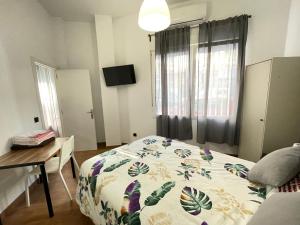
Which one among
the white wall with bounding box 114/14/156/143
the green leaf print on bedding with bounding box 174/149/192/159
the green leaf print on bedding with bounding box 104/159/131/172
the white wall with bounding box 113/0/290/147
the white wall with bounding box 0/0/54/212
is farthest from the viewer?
the white wall with bounding box 114/14/156/143

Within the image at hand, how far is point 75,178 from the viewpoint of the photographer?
2.43m

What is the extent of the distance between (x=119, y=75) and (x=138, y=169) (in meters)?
→ 2.41

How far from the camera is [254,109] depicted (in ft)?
7.50

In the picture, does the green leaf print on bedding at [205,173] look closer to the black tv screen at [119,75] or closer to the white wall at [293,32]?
the white wall at [293,32]

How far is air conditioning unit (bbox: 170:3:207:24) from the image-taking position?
2.59 meters

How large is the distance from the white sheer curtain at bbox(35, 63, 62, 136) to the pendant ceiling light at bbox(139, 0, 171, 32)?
240cm

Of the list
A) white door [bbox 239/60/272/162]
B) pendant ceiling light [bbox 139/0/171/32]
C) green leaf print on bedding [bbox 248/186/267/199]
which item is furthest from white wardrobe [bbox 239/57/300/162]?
pendant ceiling light [bbox 139/0/171/32]

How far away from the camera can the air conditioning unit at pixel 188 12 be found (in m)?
2.59

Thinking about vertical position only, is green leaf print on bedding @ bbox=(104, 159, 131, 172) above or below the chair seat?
above

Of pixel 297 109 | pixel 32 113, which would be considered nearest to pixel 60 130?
pixel 32 113

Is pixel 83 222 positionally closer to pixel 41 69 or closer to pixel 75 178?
pixel 75 178

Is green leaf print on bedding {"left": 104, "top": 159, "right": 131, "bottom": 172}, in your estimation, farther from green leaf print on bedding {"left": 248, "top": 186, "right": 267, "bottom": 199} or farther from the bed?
green leaf print on bedding {"left": 248, "top": 186, "right": 267, "bottom": 199}

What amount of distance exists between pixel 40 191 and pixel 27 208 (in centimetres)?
33

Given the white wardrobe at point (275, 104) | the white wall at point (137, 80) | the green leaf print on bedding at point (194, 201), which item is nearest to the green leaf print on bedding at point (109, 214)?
the green leaf print on bedding at point (194, 201)
